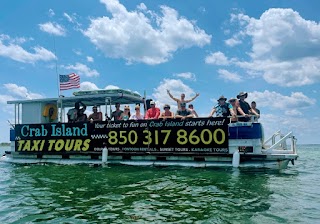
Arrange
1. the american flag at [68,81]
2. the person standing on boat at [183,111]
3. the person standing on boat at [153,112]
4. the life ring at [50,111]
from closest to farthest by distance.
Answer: the person standing on boat at [183,111]
the person standing on boat at [153,112]
the american flag at [68,81]
the life ring at [50,111]

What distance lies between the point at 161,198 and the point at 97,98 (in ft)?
31.8

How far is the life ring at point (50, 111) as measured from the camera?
1752 cm

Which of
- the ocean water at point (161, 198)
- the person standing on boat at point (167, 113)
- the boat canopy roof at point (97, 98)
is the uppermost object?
the boat canopy roof at point (97, 98)

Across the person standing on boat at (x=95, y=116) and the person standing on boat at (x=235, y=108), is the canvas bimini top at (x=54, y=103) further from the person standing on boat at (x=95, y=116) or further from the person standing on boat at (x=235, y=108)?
the person standing on boat at (x=235, y=108)

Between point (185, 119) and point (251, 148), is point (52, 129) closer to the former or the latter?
point (185, 119)

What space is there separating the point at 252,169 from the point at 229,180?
2.75 metres

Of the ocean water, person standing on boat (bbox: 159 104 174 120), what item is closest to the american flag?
person standing on boat (bbox: 159 104 174 120)

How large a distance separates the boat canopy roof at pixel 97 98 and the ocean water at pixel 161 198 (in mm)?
5417

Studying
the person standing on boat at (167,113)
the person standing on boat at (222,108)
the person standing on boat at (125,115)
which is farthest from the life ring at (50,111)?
the person standing on boat at (222,108)

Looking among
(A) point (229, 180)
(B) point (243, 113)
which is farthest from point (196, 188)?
(B) point (243, 113)

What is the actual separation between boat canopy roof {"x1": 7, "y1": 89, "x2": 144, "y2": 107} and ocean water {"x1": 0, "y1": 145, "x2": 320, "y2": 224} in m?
5.42

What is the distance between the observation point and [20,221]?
19.4 ft

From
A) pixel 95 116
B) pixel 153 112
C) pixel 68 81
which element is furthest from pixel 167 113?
pixel 68 81

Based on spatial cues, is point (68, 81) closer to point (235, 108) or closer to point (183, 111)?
point (183, 111)
